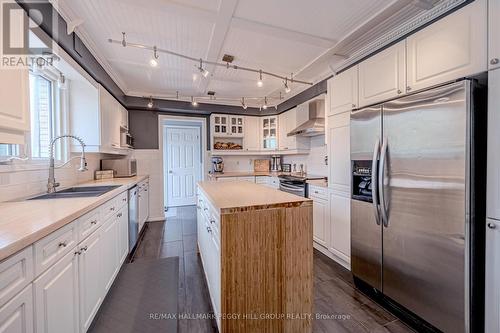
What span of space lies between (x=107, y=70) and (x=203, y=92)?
1.57 metres

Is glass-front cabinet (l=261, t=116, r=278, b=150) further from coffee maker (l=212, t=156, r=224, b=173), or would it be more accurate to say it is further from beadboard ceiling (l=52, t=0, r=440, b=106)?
beadboard ceiling (l=52, t=0, r=440, b=106)

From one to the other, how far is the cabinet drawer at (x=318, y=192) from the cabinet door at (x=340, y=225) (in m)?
0.13

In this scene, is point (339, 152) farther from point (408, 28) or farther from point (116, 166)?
point (116, 166)

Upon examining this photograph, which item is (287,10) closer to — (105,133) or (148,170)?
(105,133)

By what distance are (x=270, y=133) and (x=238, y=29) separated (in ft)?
9.87

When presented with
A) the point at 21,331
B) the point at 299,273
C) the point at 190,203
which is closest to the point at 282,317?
the point at 299,273

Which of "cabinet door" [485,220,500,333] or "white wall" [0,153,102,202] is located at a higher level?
"white wall" [0,153,102,202]

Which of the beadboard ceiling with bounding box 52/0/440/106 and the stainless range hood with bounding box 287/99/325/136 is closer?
the beadboard ceiling with bounding box 52/0/440/106

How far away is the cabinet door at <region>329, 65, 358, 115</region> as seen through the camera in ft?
7.80

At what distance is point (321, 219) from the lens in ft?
9.73

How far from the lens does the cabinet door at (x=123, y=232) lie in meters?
2.39

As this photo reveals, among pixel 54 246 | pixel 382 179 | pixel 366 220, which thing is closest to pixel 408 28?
pixel 382 179

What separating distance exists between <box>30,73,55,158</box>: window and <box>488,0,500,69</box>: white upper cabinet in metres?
3.62

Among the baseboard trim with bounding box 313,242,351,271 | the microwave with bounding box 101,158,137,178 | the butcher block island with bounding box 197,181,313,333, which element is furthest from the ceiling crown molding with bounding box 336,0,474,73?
the microwave with bounding box 101,158,137,178
